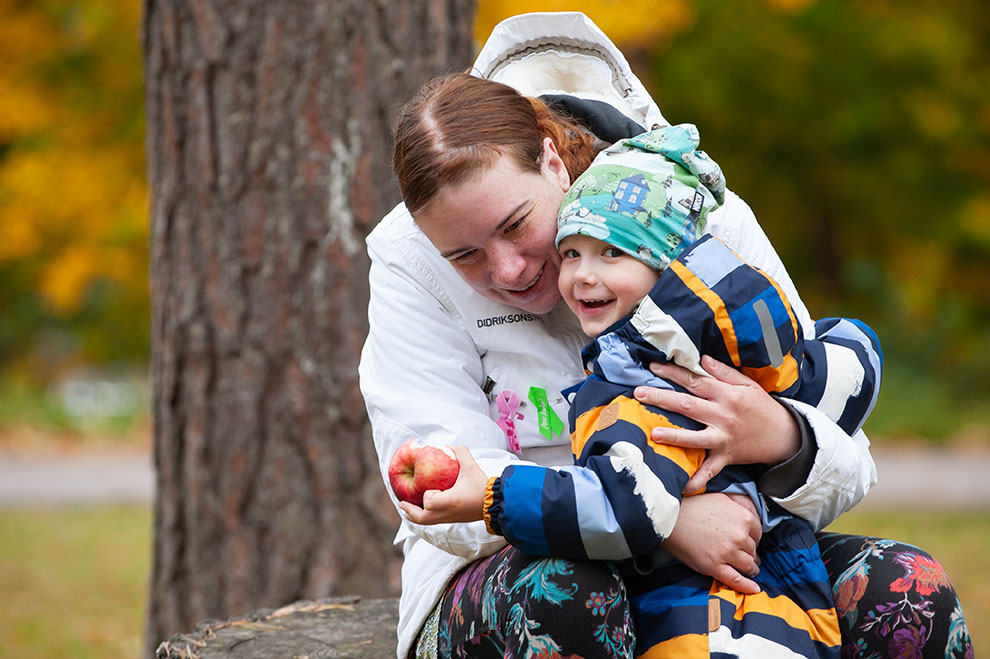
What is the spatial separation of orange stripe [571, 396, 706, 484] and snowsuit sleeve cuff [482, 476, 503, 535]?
18 cm

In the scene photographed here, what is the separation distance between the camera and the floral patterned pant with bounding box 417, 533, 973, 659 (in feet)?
6.17

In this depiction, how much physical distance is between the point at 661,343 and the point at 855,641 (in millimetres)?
655

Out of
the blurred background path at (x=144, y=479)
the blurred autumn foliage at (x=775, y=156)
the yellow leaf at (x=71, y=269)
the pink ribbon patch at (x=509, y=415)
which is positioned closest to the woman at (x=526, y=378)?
the pink ribbon patch at (x=509, y=415)

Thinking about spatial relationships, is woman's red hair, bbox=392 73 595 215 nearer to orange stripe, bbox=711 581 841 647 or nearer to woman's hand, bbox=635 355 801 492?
woman's hand, bbox=635 355 801 492

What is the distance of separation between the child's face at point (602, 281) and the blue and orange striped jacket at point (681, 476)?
0.04 meters

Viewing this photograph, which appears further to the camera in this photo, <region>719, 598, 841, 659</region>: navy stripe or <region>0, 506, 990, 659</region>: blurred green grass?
<region>0, 506, 990, 659</region>: blurred green grass

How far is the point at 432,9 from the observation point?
3598 mm

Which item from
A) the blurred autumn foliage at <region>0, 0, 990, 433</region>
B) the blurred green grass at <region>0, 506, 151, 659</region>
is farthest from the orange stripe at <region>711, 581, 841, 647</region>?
the blurred autumn foliage at <region>0, 0, 990, 433</region>

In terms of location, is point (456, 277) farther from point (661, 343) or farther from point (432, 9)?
point (432, 9)

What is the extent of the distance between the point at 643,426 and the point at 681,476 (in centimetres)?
11

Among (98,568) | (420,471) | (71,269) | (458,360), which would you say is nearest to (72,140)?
(71,269)

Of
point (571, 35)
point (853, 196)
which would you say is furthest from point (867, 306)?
point (571, 35)

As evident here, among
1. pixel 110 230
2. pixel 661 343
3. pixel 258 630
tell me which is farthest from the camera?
pixel 110 230

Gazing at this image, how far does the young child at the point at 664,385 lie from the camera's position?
6.07ft
